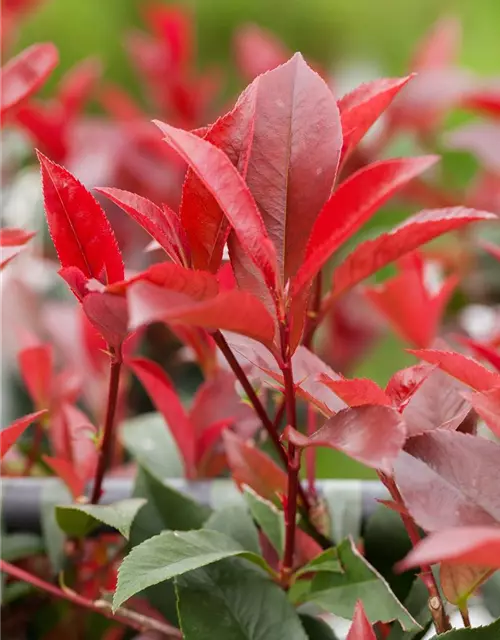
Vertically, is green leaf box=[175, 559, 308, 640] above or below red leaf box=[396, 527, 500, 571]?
below

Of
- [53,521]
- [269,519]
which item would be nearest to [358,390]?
[269,519]

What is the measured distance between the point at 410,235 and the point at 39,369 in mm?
347

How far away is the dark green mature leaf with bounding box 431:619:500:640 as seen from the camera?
33 cm

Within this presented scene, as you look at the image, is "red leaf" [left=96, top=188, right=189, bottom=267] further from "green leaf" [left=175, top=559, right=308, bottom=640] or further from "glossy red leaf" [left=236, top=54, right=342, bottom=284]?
"green leaf" [left=175, top=559, right=308, bottom=640]

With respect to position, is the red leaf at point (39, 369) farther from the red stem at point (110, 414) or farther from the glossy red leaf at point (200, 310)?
the glossy red leaf at point (200, 310)

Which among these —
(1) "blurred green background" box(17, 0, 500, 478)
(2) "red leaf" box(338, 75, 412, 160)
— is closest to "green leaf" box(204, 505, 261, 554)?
(2) "red leaf" box(338, 75, 412, 160)

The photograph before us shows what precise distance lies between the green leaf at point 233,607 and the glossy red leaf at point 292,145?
178mm

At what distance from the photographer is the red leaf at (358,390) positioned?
32cm

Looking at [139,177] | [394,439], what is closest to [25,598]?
[394,439]

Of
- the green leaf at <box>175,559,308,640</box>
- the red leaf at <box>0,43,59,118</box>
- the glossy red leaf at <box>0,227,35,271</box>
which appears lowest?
the green leaf at <box>175,559,308,640</box>

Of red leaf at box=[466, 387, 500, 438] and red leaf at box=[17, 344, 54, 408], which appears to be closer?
red leaf at box=[466, 387, 500, 438]

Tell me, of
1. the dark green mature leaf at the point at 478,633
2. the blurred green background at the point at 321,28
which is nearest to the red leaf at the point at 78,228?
the dark green mature leaf at the point at 478,633

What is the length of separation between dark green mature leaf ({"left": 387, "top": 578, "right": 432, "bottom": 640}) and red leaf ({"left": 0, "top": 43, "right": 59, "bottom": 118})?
0.34 meters

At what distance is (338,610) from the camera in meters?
0.39
